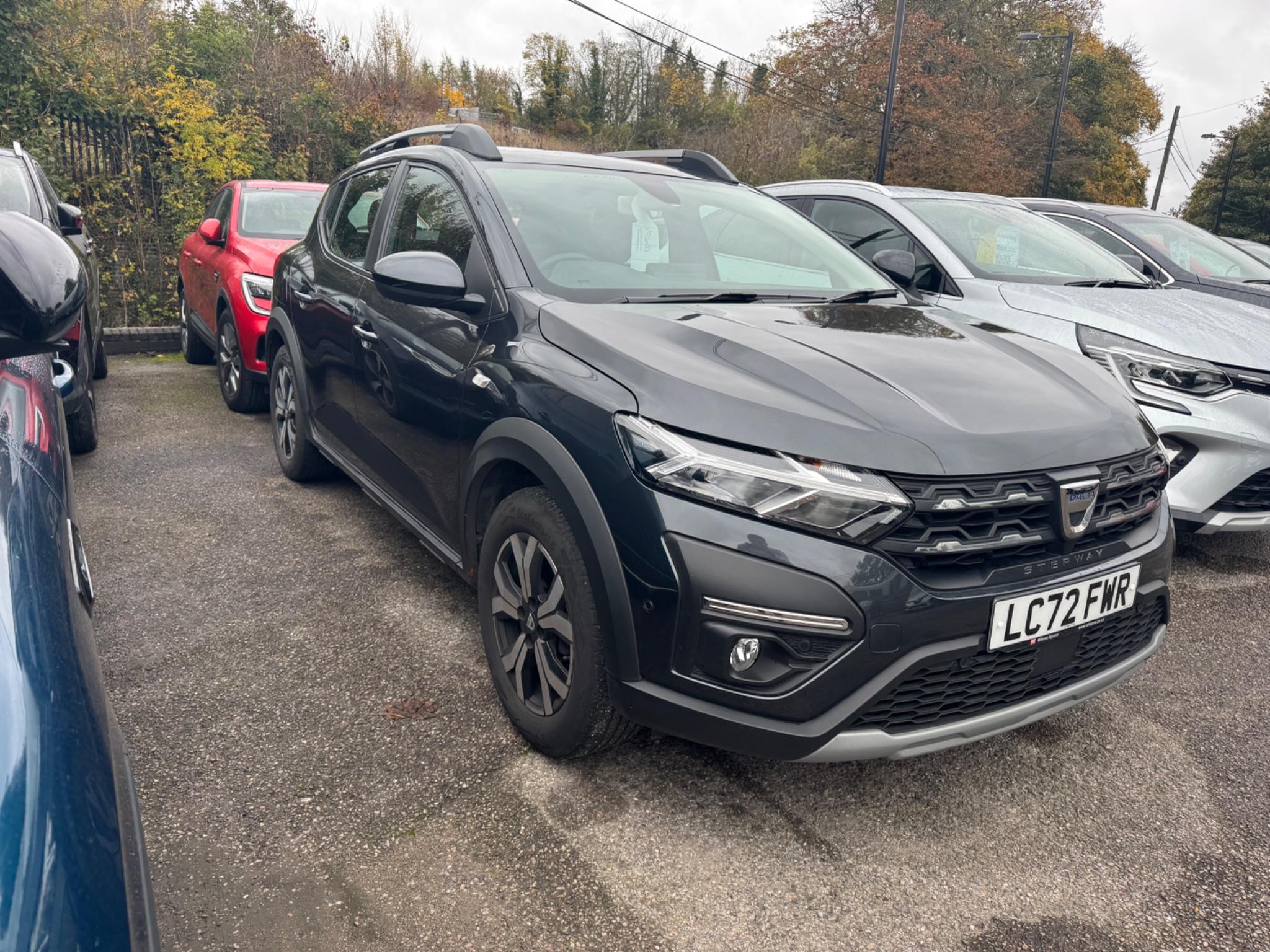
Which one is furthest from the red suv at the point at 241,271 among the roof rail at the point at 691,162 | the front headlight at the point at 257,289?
the roof rail at the point at 691,162

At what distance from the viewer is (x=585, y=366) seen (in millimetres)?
2291

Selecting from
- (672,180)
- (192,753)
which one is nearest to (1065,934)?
(192,753)

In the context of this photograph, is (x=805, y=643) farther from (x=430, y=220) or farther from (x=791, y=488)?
(x=430, y=220)

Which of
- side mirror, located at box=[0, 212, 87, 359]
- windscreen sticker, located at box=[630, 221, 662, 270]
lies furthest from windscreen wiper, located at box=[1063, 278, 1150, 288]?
side mirror, located at box=[0, 212, 87, 359]

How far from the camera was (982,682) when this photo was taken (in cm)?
208

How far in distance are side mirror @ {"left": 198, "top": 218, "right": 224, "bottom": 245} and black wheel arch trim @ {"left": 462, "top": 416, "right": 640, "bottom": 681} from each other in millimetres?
4832

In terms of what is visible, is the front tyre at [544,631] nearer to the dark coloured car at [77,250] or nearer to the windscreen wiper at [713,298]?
the windscreen wiper at [713,298]

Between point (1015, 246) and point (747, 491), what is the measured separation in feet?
12.5

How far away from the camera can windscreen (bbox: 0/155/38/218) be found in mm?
5336

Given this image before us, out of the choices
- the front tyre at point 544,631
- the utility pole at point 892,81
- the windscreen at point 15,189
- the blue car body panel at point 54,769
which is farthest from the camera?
the utility pole at point 892,81

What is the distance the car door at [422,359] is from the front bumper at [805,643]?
1.04 meters

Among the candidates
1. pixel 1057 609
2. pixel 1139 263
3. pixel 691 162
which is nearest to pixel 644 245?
pixel 691 162

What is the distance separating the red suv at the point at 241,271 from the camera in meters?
5.68

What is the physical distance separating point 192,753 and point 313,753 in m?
0.31
